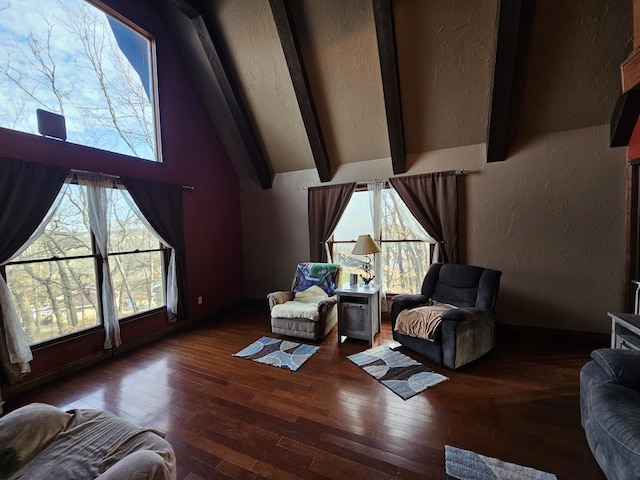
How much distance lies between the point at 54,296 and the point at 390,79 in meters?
4.14

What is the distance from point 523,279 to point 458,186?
1398 mm

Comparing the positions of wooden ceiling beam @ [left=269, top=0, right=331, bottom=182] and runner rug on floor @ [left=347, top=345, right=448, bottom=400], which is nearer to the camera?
runner rug on floor @ [left=347, top=345, right=448, bottom=400]

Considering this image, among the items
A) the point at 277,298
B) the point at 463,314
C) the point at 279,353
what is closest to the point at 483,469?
the point at 463,314

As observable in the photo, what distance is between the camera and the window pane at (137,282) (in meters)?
3.07

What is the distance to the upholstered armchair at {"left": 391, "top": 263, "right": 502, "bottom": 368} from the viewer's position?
7.91 feet

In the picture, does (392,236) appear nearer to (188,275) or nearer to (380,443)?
(380,443)

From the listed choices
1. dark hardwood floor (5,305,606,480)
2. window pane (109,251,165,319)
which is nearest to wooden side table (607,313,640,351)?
dark hardwood floor (5,305,606,480)

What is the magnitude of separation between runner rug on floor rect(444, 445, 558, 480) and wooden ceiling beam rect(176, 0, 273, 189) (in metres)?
4.23

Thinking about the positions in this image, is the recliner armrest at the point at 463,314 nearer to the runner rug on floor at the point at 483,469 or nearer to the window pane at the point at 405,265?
the runner rug on floor at the point at 483,469

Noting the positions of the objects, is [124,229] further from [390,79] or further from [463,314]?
[463,314]

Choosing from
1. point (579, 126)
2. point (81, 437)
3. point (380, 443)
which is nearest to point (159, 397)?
point (81, 437)

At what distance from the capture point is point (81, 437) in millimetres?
1160

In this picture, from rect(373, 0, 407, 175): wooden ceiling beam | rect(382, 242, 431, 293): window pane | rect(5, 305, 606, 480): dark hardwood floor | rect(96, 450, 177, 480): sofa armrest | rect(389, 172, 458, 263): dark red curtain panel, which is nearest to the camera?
rect(96, 450, 177, 480): sofa armrest

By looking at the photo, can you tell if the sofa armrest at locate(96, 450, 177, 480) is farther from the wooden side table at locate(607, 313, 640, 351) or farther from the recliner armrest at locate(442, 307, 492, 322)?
the wooden side table at locate(607, 313, 640, 351)
